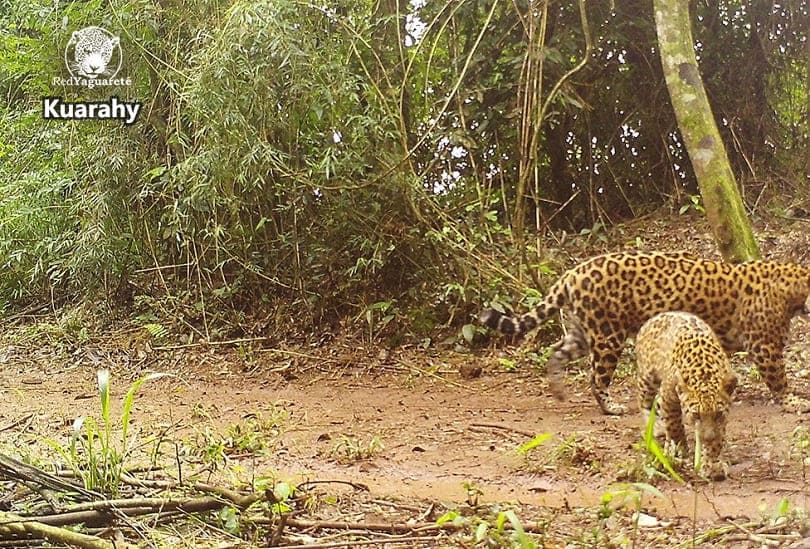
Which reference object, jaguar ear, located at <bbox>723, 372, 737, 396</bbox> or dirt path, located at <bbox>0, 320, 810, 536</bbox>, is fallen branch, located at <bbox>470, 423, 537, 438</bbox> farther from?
jaguar ear, located at <bbox>723, 372, 737, 396</bbox>

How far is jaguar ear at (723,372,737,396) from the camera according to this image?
215 centimetres

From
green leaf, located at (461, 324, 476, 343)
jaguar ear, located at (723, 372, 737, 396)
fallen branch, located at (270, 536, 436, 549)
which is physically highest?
green leaf, located at (461, 324, 476, 343)

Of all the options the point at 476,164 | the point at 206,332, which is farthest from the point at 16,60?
the point at 476,164

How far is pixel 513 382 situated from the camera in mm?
2436

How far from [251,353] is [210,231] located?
54cm

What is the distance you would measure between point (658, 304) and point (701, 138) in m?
0.50

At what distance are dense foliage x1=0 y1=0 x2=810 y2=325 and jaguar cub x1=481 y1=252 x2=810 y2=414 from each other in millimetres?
161

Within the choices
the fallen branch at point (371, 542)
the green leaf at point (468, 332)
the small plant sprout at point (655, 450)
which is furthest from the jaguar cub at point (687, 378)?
the fallen branch at point (371, 542)

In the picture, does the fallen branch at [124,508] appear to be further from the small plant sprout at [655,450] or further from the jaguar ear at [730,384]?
the jaguar ear at [730,384]

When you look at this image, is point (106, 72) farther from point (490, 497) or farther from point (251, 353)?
point (490, 497)

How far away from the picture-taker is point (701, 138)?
231cm

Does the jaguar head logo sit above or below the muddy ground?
above

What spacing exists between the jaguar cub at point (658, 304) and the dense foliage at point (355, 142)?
0.16m

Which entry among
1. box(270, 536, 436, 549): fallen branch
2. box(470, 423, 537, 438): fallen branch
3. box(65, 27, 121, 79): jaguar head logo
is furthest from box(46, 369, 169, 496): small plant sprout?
box(65, 27, 121, 79): jaguar head logo
